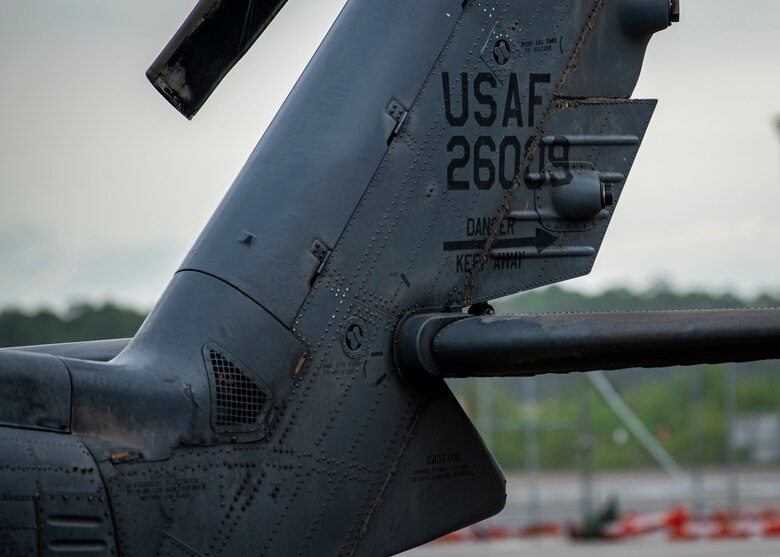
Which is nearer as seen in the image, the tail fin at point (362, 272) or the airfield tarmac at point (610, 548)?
the tail fin at point (362, 272)

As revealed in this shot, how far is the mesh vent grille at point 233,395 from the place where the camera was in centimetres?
543

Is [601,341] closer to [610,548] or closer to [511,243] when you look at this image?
[511,243]

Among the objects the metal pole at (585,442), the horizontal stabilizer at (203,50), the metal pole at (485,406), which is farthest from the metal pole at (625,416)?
the horizontal stabilizer at (203,50)

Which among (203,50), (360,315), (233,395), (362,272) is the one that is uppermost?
(203,50)

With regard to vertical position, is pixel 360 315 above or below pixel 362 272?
below

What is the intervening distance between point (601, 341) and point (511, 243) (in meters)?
1.38

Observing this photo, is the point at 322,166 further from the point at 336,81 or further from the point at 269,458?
the point at 269,458

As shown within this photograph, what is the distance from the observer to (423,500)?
5980 mm

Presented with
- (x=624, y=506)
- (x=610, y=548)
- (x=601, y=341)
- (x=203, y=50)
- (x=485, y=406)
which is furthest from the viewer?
(x=624, y=506)

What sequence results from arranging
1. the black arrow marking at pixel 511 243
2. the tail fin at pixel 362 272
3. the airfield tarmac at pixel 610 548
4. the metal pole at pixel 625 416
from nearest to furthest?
1. the tail fin at pixel 362 272
2. the black arrow marking at pixel 511 243
3. the airfield tarmac at pixel 610 548
4. the metal pole at pixel 625 416

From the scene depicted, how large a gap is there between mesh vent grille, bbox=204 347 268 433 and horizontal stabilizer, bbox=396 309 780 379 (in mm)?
839

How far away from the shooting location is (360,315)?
5.83 meters

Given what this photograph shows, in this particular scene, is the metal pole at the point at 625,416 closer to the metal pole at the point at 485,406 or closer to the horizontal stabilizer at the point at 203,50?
the metal pole at the point at 485,406

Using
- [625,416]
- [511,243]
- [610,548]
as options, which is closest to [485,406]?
[625,416]
